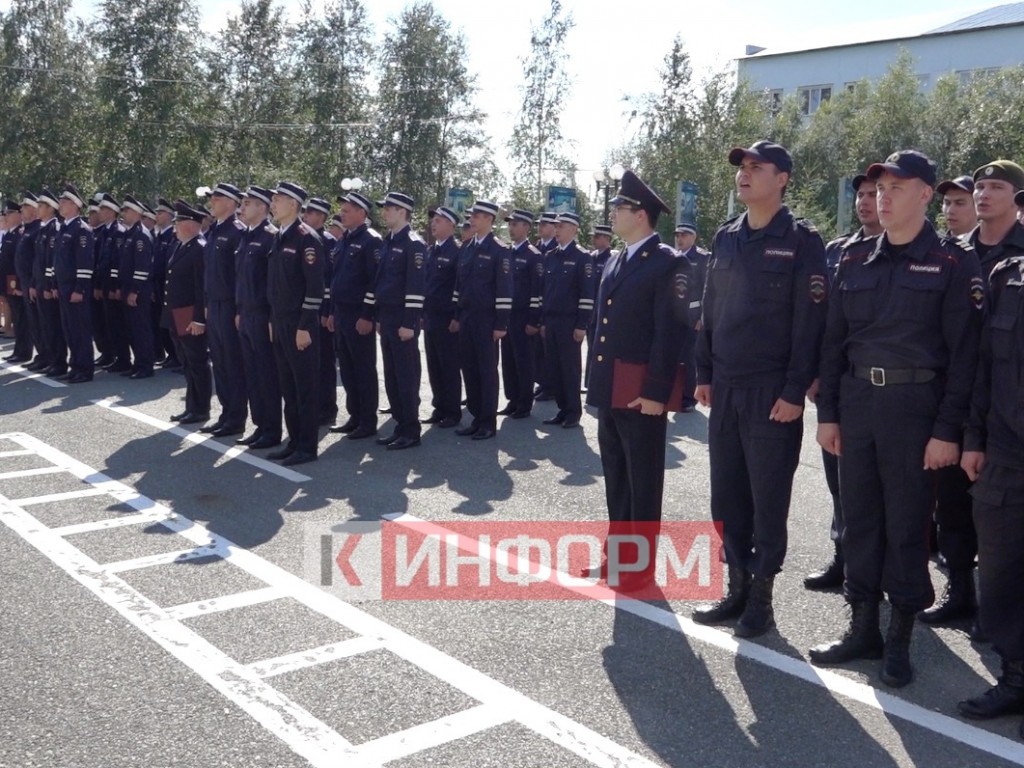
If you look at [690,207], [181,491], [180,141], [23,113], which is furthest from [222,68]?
A: [181,491]

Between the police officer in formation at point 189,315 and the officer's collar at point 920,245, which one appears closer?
the officer's collar at point 920,245

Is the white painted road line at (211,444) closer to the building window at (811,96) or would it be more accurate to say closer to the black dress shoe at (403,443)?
the black dress shoe at (403,443)

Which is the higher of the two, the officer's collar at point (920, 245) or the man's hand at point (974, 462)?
the officer's collar at point (920, 245)

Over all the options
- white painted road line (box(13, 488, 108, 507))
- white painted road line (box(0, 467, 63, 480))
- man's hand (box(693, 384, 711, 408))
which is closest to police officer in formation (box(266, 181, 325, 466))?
white painted road line (box(13, 488, 108, 507))

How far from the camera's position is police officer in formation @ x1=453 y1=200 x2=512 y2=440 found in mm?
9266

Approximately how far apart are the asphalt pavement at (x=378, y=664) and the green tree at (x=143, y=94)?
26.9 meters

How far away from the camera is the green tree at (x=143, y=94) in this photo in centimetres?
3106

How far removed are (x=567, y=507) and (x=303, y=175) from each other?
29.6 metres

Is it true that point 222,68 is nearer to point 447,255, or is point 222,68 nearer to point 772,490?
point 447,255

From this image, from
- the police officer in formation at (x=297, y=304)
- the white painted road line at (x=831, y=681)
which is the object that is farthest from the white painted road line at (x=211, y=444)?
the white painted road line at (x=831, y=681)

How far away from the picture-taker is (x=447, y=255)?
980 centimetres

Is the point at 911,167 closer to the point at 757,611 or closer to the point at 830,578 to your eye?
the point at 757,611

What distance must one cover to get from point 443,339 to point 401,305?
114 cm

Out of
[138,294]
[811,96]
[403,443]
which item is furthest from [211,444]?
[811,96]
